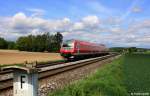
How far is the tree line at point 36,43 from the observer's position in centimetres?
11861

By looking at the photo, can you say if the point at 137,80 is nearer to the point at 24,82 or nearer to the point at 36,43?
the point at 24,82

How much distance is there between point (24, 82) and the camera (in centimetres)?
638

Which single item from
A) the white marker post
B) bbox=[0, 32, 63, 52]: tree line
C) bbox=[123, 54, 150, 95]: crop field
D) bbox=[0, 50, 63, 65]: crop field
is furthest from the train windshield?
bbox=[0, 32, 63, 52]: tree line

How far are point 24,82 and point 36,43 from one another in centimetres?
11776

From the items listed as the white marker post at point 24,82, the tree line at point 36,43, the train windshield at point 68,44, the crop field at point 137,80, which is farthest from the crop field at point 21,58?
the tree line at point 36,43

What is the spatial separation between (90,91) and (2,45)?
12905cm

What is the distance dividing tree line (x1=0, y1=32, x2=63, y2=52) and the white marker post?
344ft

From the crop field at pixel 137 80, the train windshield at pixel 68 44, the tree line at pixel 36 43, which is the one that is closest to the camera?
the crop field at pixel 137 80

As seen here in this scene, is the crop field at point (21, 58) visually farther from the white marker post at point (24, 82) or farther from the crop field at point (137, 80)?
the white marker post at point (24, 82)

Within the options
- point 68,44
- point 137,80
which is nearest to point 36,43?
point 68,44

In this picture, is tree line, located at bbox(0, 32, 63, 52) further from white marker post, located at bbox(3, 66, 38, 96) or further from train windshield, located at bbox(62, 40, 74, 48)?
white marker post, located at bbox(3, 66, 38, 96)

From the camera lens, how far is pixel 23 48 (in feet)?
403

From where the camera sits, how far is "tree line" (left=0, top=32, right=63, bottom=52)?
11861 centimetres

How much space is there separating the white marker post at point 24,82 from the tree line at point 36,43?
4129 inches
